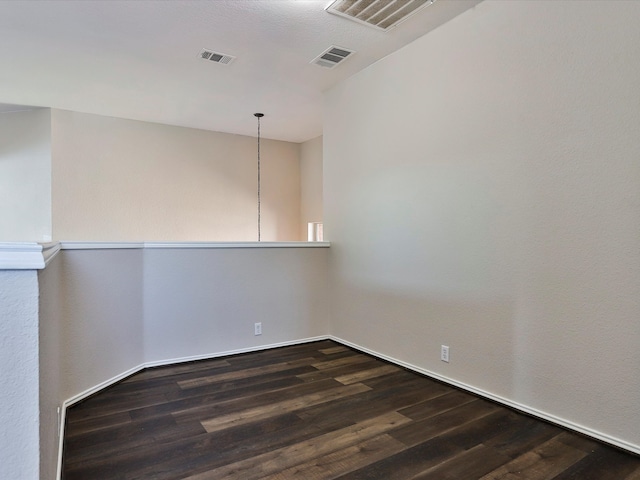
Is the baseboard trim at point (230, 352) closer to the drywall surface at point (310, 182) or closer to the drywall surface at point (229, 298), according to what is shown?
the drywall surface at point (229, 298)

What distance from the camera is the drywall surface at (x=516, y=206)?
6.70ft

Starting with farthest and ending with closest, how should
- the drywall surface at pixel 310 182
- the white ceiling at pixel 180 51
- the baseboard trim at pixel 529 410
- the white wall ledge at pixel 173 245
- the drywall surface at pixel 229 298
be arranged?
the drywall surface at pixel 310 182 < the drywall surface at pixel 229 298 < the white ceiling at pixel 180 51 < the white wall ledge at pixel 173 245 < the baseboard trim at pixel 529 410

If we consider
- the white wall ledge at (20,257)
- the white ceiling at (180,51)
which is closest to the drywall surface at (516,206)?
the white ceiling at (180,51)

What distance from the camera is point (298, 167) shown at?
6.88 m

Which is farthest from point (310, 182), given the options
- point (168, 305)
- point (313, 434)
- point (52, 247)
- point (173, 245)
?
point (52, 247)

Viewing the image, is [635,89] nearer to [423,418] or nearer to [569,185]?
[569,185]

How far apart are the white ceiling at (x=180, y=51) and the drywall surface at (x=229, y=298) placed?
1.82m

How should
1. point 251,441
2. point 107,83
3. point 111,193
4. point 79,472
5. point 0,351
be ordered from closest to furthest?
point 0,351 → point 79,472 → point 251,441 → point 107,83 → point 111,193

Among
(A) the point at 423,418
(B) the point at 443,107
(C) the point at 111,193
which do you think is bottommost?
(A) the point at 423,418

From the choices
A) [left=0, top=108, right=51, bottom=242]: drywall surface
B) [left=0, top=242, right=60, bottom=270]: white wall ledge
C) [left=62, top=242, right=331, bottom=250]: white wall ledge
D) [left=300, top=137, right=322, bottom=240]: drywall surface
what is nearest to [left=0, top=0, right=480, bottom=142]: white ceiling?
[left=0, top=108, right=51, bottom=242]: drywall surface

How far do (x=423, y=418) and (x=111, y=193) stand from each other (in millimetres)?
4925

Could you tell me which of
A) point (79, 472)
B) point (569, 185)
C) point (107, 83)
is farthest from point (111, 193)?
point (569, 185)

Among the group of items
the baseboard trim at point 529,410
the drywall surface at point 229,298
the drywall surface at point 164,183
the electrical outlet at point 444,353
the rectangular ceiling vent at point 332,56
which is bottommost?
the baseboard trim at point 529,410

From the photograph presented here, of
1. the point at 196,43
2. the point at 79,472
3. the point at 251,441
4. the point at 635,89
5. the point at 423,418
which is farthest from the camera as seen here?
the point at 196,43
